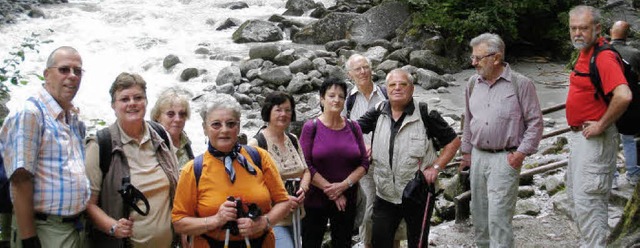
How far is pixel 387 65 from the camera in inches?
603

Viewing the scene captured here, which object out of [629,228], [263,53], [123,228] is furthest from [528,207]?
[263,53]

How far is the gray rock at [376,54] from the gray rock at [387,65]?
1.42ft

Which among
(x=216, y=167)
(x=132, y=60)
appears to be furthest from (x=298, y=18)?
(x=216, y=167)

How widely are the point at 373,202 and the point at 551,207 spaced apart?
256cm

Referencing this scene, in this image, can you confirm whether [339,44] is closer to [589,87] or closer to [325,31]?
[325,31]

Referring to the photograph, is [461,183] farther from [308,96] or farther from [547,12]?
[547,12]

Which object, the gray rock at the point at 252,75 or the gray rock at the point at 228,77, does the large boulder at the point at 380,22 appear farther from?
the gray rock at the point at 228,77

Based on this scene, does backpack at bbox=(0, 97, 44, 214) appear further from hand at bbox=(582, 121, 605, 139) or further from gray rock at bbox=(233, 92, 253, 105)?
gray rock at bbox=(233, 92, 253, 105)

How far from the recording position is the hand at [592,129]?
4.11m

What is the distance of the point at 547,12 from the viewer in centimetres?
1706

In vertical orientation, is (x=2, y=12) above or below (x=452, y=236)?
above

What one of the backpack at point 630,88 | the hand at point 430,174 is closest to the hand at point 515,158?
the hand at point 430,174

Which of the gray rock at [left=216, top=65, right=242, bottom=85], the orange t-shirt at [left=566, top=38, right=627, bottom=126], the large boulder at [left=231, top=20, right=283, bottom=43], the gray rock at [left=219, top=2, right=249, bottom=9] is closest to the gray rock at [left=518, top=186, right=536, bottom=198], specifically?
the orange t-shirt at [left=566, top=38, right=627, bottom=126]

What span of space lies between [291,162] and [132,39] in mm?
15817
